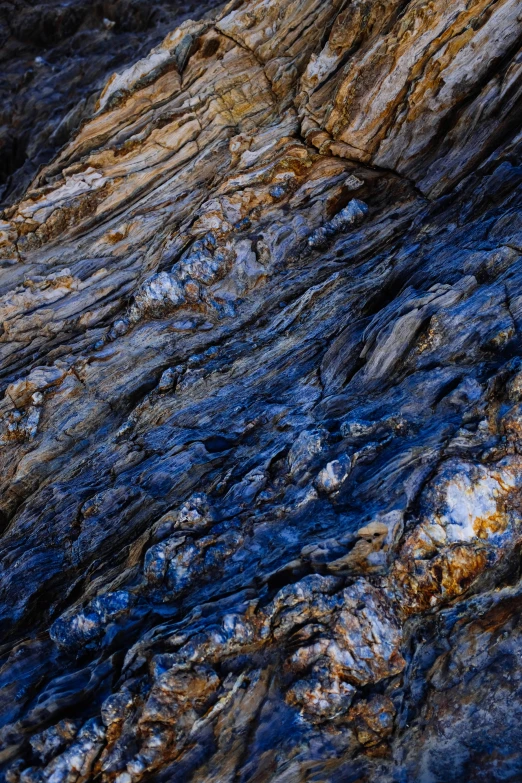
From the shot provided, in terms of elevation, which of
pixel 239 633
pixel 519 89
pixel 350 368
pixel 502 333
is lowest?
pixel 239 633

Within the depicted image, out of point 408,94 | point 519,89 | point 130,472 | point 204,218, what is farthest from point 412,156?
point 130,472

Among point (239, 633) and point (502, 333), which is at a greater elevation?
point (502, 333)

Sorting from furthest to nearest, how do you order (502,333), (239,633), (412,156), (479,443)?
1. (412,156)
2. (502,333)
3. (479,443)
4. (239,633)

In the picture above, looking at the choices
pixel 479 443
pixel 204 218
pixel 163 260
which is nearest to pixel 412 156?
pixel 204 218

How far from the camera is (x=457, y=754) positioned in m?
7.28

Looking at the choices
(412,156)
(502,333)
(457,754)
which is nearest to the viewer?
(457,754)

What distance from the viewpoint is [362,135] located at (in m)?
16.0

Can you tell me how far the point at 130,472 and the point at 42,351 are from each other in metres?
5.48

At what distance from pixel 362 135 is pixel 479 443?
34.5ft

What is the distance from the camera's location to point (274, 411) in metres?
11.5

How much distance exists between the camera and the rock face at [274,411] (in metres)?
7.75

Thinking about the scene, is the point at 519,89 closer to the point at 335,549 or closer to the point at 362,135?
the point at 362,135

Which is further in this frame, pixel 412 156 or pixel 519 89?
pixel 412 156

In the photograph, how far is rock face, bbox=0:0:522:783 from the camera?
7.75 meters
